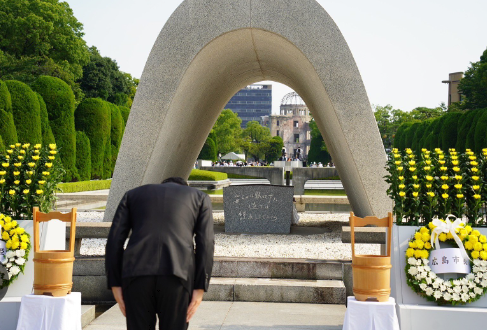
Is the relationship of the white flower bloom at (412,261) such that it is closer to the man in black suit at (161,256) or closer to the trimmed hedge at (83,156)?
the man in black suit at (161,256)

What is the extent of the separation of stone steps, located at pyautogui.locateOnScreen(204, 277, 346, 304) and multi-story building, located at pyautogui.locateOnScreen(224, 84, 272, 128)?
152820 mm

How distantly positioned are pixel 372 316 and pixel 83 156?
2475cm

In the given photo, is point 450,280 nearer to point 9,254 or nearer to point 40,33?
point 9,254

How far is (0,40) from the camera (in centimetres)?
3506

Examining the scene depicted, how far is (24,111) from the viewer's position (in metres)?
22.5

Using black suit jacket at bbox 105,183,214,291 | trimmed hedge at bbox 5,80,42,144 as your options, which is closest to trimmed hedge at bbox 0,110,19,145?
trimmed hedge at bbox 5,80,42,144

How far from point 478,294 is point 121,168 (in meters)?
5.41

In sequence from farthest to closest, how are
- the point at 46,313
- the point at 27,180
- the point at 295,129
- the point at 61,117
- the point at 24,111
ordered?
the point at 295,129 < the point at 61,117 < the point at 24,111 < the point at 27,180 < the point at 46,313

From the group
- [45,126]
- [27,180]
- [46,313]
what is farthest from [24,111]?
[46,313]

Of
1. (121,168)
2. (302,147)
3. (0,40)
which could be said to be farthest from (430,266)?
(302,147)

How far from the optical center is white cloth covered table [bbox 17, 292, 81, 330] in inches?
174

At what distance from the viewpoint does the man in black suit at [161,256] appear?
2.98 meters

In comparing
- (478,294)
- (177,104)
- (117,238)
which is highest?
(177,104)

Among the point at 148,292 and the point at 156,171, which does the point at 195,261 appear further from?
the point at 156,171
